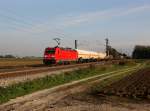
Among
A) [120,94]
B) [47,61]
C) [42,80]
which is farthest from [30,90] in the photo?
[47,61]

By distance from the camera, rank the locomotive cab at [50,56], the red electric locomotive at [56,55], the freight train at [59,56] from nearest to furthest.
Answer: the locomotive cab at [50,56]
the red electric locomotive at [56,55]
the freight train at [59,56]

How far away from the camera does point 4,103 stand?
18.0 metres

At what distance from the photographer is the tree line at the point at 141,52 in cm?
16232

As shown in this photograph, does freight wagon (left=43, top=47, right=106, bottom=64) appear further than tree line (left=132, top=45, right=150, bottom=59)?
No

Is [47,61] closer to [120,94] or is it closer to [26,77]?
[26,77]

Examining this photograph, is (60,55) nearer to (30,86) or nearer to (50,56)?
(50,56)

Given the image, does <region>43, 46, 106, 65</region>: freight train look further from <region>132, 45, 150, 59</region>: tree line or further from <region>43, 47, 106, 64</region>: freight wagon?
<region>132, 45, 150, 59</region>: tree line

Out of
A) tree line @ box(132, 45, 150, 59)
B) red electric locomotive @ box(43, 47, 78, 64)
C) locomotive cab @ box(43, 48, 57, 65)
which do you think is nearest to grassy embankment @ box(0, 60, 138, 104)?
locomotive cab @ box(43, 48, 57, 65)

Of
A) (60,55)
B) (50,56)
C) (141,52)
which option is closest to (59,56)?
(60,55)

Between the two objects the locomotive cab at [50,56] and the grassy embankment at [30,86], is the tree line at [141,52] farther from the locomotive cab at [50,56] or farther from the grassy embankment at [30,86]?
the grassy embankment at [30,86]

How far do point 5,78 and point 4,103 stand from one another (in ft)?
23.5

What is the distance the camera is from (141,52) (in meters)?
165

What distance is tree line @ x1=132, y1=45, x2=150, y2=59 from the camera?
162m

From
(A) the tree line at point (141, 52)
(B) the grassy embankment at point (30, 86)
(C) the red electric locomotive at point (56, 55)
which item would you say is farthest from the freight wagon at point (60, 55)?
A: (A) the tree line at point (141, 52)
